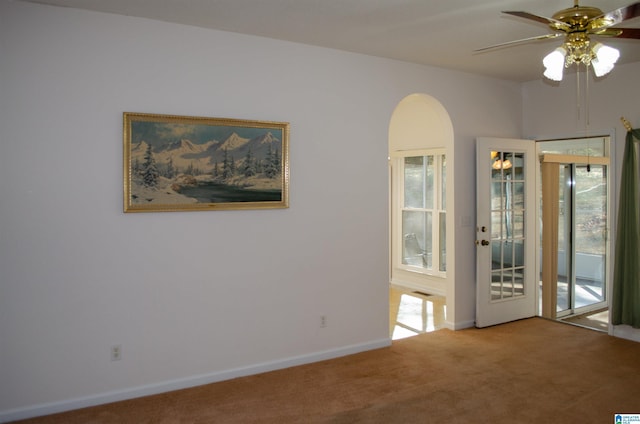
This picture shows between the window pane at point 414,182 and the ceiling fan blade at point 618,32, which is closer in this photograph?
the ceiling fan blade at point 618,32

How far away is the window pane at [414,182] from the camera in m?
7.06

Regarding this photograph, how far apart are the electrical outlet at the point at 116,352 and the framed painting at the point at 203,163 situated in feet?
3.17

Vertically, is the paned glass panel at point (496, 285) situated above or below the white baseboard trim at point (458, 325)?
above

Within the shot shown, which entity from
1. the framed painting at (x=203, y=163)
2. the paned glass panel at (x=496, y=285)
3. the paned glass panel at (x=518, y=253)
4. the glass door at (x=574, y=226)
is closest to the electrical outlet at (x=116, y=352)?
the framed painting at (x=203, y=163)

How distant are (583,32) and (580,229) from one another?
4558 mm

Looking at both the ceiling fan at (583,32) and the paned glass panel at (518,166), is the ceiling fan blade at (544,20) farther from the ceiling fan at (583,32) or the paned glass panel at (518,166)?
Result: the paned glass panel at (518,166)

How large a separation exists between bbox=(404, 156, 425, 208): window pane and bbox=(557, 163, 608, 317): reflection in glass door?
182 centimetres

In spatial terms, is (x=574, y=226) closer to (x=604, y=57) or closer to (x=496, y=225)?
(x=496, y=225)

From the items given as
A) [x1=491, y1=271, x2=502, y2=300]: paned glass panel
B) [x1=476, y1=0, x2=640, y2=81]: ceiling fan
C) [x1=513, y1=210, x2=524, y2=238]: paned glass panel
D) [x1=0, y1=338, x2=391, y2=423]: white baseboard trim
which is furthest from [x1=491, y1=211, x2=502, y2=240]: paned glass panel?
[x1=476, y1=0, x2=640, y2=81]: ceiling fan

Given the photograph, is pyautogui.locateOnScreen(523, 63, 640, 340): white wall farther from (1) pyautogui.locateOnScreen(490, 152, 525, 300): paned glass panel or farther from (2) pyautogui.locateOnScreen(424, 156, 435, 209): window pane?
(2) pyautogui.locateOnScreen(424, 156, 435, 209): window pane

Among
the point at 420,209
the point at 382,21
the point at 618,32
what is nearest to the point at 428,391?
the point at 618,32

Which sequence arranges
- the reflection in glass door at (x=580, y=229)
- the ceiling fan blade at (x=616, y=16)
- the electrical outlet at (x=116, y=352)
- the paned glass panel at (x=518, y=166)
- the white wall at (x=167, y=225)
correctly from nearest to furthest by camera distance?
the ceiling fan blade at (x=616, y=16)
the white wall at (x=167, y=225)
the electrical outlet at (x=116, y=352)
the paned glass panel at (x=518, y=166)
the reflection in glass door at (x=580, y=229)

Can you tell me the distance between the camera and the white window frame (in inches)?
265

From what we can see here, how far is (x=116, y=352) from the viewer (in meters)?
3.39
